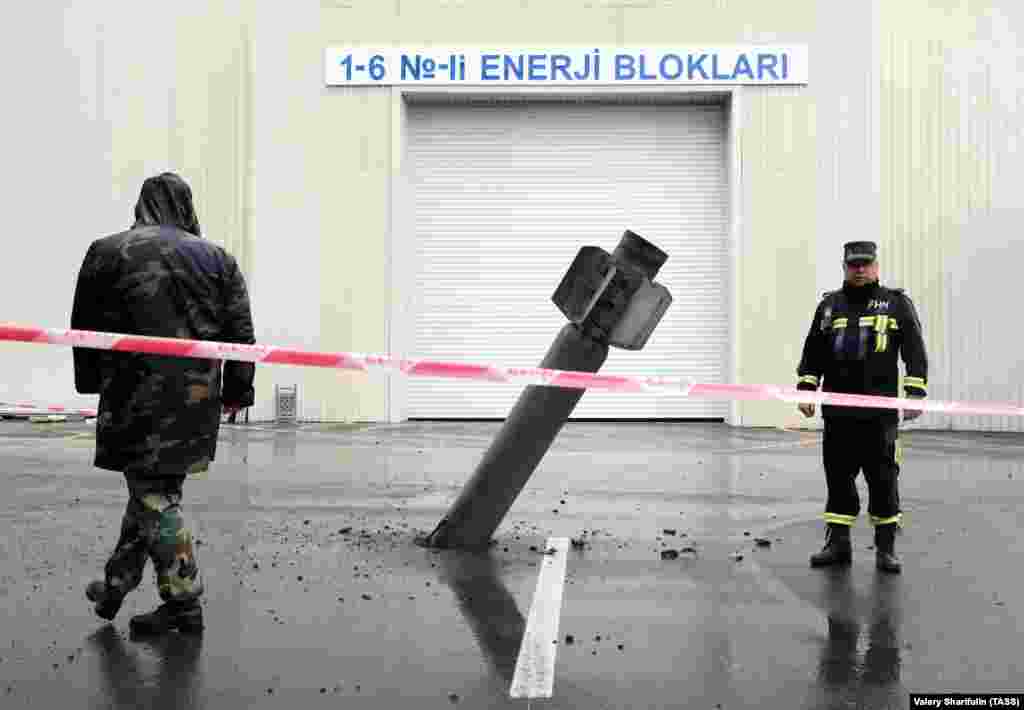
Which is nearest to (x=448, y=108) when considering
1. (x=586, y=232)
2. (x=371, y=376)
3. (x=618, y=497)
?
(x=586, y=232)

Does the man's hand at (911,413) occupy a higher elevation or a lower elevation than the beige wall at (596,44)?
lower

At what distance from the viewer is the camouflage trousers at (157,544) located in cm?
410

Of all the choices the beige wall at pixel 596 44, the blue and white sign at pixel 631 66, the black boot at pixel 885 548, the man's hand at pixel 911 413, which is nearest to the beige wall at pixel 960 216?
the beige wall at pixel 596 44

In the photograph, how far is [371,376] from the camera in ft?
57.1

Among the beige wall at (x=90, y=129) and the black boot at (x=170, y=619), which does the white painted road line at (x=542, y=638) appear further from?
the beige wall at (x=90, y=129)

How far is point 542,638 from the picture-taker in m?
4.19

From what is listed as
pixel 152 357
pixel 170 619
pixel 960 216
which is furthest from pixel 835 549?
pixel 960 216

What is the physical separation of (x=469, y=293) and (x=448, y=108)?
340 centimetres

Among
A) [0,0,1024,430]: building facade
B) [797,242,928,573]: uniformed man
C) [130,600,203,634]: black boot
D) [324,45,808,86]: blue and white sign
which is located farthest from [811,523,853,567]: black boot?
[324,45,808,86]: blue and white sign

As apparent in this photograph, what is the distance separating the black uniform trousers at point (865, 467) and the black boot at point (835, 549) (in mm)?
49

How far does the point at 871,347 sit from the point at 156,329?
3.98 meters

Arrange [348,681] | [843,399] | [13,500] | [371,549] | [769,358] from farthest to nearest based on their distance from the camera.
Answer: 1. [769,358]
2. [13,500]
3. [371,549]
4. [843,399]
5. [348,681]

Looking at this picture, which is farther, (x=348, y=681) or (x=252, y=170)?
(x=252, y=170)

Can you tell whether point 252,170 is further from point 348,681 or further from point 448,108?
point 348,681
